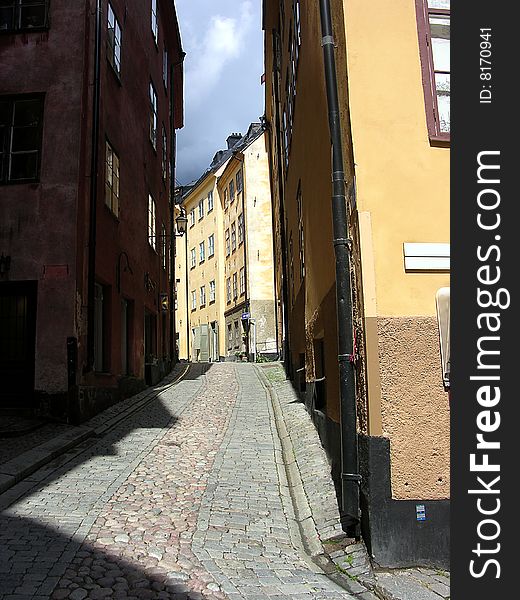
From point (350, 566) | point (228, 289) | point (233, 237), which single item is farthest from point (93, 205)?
point (228, 289)

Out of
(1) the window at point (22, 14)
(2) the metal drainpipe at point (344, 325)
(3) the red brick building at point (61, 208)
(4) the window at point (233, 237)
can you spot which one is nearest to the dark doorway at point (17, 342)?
(3) the red brick building at point (61, 208)

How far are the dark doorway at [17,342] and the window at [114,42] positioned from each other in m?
5.25

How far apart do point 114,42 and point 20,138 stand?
3675 millimetres

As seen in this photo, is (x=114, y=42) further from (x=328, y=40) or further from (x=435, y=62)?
(x=435, y=62)

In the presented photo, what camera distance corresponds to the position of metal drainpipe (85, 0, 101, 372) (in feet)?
34.6

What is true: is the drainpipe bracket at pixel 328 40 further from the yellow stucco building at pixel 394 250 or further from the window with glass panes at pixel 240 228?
the window with glass panes at pixel 240 228

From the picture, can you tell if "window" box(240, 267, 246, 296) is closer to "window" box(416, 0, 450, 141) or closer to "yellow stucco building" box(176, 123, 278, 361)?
"yellow stucco building" box(176, 123, 278, 361)

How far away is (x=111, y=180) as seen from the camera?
1255 centimetres

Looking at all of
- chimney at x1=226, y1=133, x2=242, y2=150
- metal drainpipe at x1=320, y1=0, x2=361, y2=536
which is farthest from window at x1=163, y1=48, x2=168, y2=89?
chimney at x1=226, y1=133, x2=242, y2=150

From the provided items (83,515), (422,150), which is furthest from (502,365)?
(83,515)

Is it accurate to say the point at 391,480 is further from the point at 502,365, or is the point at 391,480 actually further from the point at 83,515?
the point at 83,515

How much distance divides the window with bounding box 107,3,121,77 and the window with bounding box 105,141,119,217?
6.10 ft

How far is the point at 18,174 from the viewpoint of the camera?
10.6 m

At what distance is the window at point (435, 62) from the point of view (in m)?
5.32
